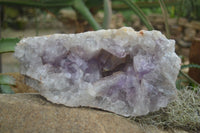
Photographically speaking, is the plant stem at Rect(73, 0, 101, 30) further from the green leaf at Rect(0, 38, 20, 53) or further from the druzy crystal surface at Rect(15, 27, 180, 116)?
the druzy crystal surface at Rect(15, 27, 180, 116)

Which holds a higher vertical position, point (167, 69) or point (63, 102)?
point (167, 69)

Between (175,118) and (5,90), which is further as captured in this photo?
(5,90)

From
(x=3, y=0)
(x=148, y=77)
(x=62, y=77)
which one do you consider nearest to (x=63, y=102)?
(x=62, y=77)

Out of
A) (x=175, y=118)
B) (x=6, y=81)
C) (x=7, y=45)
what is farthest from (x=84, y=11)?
(x=175, y=118)

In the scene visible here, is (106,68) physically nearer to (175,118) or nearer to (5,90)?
(175,118)

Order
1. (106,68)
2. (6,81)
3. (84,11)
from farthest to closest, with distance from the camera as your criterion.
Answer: (84,11)
(6,81)
(106,68)

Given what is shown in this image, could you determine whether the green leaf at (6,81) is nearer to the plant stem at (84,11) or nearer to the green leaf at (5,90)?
the green leaf at (5,90)

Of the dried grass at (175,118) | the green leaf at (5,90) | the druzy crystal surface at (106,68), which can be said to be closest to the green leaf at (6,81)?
the green leaf at (5,90)

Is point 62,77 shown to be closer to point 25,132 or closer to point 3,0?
point 25,132
